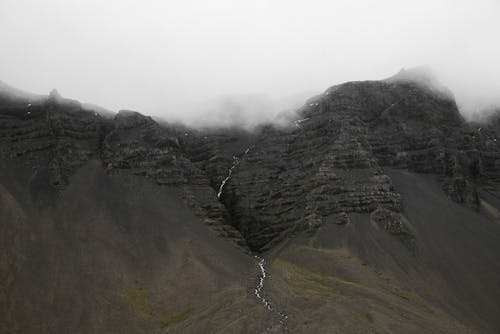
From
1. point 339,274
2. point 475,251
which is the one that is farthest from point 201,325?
point 475,251

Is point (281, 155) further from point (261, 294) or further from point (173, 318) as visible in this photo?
point (173, 318)

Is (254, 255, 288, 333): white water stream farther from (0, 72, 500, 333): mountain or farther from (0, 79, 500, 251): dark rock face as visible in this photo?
(0, 79, 500, 251): dark rock face

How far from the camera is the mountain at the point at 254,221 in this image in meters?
102

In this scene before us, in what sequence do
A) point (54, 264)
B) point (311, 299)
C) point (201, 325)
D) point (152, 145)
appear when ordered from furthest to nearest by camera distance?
point (152, 145) < point (54, 264) < point (311, 299) < point (201, 325)

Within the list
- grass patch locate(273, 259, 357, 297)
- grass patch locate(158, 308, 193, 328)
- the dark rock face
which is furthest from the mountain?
grass patch locate(273, 259, 357, 297)

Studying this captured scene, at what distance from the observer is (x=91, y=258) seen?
383ft

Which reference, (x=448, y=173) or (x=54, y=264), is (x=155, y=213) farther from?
(x=448, y=173)

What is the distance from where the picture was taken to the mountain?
102m

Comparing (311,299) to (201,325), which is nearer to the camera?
(201,325)

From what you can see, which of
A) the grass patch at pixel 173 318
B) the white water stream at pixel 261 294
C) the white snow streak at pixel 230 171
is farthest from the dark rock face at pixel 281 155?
the grass patch at pixel 173 318

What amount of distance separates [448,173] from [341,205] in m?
51.2

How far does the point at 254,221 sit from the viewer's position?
534ft

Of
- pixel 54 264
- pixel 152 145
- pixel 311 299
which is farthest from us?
pixel 152 145

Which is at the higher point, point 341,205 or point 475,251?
point 341,205
